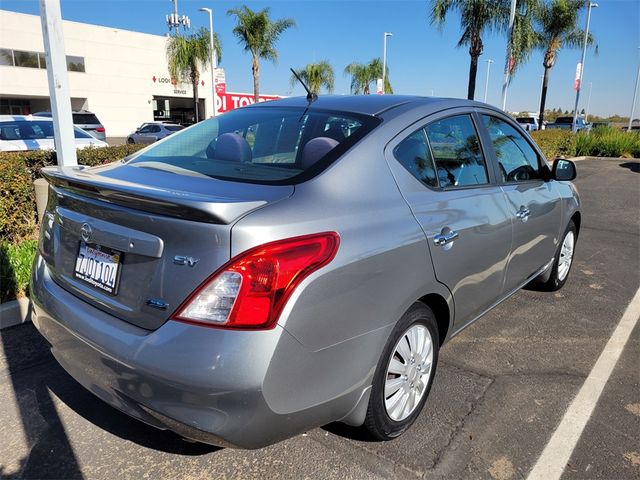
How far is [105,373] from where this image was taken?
77.0 inches

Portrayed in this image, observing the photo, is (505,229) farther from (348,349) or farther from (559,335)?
(348,349)

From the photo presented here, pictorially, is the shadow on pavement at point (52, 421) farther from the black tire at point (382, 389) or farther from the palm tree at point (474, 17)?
the palm tree at point (474, 17)

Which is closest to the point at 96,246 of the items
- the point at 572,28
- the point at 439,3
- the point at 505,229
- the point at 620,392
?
the point at 505,229

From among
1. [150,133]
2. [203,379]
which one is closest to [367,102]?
[203,379]

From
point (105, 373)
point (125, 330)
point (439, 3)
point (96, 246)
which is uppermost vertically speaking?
point (439, 3)

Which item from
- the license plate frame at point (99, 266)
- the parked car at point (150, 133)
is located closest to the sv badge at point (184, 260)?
the license plate frame at point (99, 266)

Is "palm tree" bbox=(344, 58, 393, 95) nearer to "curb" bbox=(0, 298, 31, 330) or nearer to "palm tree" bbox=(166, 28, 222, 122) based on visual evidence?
"palm tree" bbox=(166, 28, 222, 122)

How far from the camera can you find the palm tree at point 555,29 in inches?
1041

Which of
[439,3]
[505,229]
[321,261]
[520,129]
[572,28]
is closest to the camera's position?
[321,261]

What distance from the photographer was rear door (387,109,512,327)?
2.43m

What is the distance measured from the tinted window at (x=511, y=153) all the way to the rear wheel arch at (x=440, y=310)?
112 centimetres

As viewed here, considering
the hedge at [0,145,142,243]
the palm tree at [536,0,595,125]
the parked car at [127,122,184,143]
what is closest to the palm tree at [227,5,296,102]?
the parked car at [127,122,184,143]

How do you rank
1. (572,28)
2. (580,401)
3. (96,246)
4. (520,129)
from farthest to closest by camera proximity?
(572,28) → (520,129) → (580,401) → (96,246)

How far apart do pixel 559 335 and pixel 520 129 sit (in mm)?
1602
